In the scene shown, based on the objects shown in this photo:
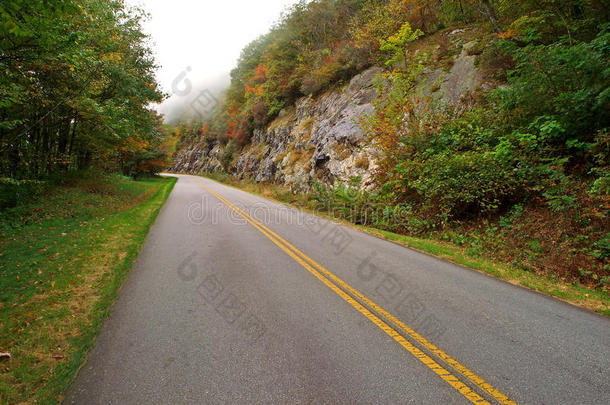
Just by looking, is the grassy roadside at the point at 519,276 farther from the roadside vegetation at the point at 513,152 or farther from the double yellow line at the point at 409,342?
the double yellow line at the point at 409,342

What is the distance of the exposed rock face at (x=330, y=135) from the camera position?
1421 centimetres

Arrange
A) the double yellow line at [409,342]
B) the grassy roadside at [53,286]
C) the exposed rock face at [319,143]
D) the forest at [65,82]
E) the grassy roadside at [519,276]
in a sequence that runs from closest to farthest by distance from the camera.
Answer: the double yellow line at [409,342] < the grassy roadside at [53,286] < the grassy roadside at [519,276] < the forest at [65,82] < the exposed rock face at [319,143]

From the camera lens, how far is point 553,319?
152 inches

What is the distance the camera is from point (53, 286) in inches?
177

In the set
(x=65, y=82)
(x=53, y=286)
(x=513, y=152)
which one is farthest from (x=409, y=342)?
(x=65, y=82)

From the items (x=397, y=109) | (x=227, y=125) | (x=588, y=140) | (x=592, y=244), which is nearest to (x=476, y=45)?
(x=397, y=109)

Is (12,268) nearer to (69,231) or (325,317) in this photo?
(69,231)

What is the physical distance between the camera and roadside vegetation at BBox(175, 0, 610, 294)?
6652mm

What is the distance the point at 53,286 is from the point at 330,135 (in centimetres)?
1771

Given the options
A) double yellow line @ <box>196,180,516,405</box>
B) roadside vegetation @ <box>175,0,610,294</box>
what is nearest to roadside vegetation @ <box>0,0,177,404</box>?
double yellow line @ <box>196,180,516,405</box>

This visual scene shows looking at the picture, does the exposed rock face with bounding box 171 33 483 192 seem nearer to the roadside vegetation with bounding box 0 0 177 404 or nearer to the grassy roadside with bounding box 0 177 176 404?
the roadside vegetation with bounding box 0 0 177 404

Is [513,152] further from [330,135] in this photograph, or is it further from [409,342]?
[330,135]

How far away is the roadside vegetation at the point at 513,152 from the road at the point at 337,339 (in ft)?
9.59

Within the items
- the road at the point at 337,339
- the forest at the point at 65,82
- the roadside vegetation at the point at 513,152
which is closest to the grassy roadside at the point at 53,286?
the road at the point at 337,339
